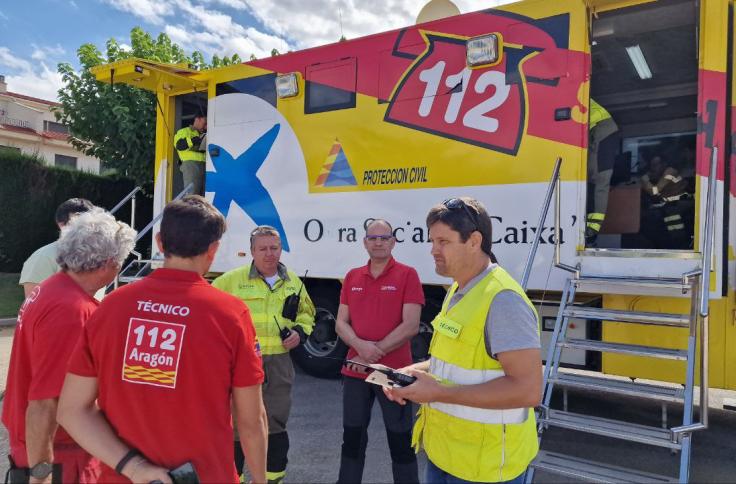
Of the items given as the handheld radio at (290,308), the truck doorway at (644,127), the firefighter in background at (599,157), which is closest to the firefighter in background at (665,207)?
the truck doorway at (644,127)

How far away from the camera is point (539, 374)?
1626 millimetres

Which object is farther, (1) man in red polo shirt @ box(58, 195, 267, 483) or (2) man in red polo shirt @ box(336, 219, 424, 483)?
(2) man in red polo shirt @ box(336, 219, 424, 483)

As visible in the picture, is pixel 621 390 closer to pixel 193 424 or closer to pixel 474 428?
pixel 474 428

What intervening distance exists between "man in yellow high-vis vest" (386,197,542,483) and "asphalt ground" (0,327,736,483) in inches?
76.5

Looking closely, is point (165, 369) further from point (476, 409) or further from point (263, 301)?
point (263, 301)

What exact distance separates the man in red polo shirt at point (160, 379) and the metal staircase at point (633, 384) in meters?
2.13

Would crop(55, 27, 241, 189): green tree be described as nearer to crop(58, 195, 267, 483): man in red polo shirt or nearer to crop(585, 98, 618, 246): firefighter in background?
crop(585, 98, 618, 246): firefighter in background

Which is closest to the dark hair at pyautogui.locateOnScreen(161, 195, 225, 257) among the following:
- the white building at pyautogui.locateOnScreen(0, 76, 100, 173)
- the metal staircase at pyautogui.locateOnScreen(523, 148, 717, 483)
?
the metal staircase at pyautogui.locateOnScreen(523, 148, 717, 483)

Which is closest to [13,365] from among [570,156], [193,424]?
[193,424]

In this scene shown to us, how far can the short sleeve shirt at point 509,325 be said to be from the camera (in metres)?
1.62

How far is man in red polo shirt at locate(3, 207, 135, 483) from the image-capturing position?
1770 millimetres

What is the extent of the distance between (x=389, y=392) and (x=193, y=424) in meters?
0.61

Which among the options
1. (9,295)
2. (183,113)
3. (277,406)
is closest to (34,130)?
(9,295)

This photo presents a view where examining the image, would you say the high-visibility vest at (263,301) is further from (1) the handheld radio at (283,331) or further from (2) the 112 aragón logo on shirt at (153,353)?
(2) the 112 aragón logo on shirt at (153,353)
